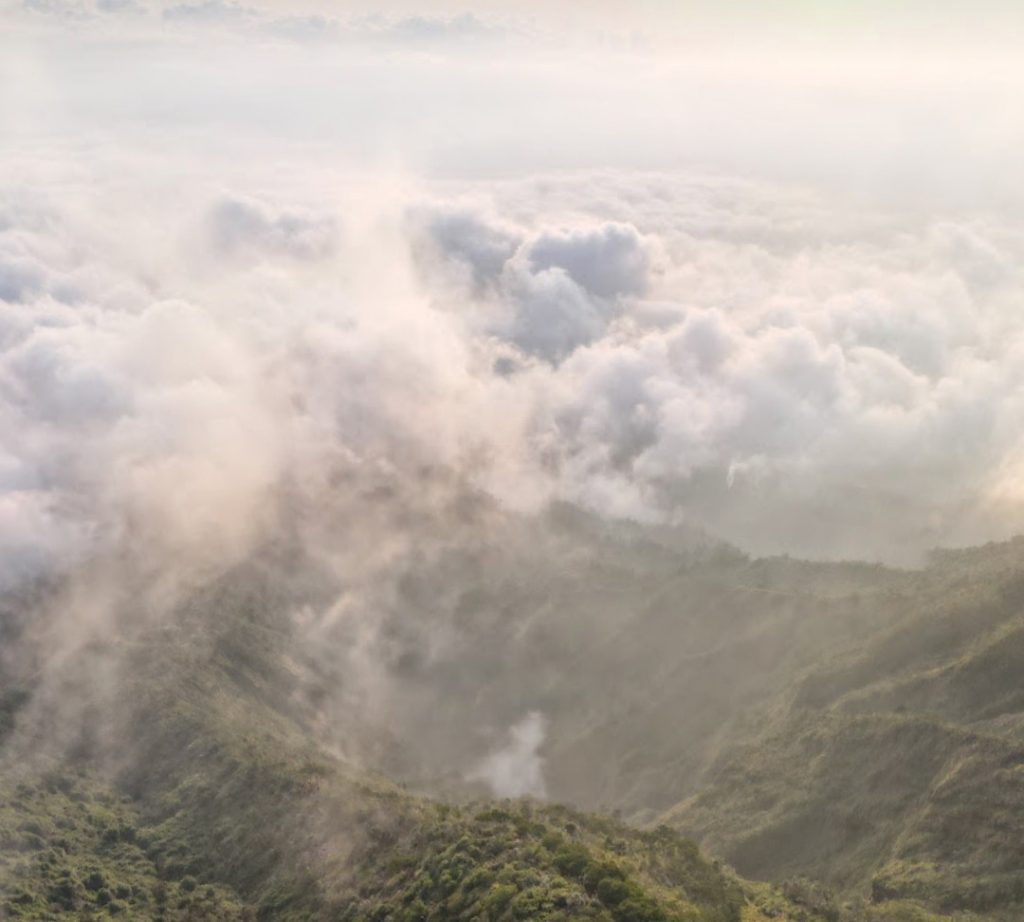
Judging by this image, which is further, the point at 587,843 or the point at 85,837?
the point at 85,837

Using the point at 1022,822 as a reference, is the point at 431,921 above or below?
below

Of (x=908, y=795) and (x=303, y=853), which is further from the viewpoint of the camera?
(x=908, y=795)

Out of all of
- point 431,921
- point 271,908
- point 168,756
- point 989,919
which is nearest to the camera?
point 431,921

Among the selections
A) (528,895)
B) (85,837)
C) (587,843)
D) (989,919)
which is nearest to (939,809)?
(989,919)

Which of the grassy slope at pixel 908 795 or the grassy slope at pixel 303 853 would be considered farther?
the grassy slope at pixel 908 795

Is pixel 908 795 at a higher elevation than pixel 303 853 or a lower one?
higher

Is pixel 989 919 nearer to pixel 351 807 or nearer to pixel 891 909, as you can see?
pixel 891 909

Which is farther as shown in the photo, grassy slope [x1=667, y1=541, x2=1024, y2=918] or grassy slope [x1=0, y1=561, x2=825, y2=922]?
grassy slope [x1=667, y1=541, x2=1024, y2=918]

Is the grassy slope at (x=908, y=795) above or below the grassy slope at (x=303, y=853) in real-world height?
above

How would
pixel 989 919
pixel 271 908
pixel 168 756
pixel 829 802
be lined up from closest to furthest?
pixel 989 919 → pixel 271 908 → pixel 829 802 → pixel 168 756

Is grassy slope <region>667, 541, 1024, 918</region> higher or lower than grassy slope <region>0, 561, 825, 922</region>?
higher

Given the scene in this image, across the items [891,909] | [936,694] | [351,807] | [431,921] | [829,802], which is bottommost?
[431,921]
